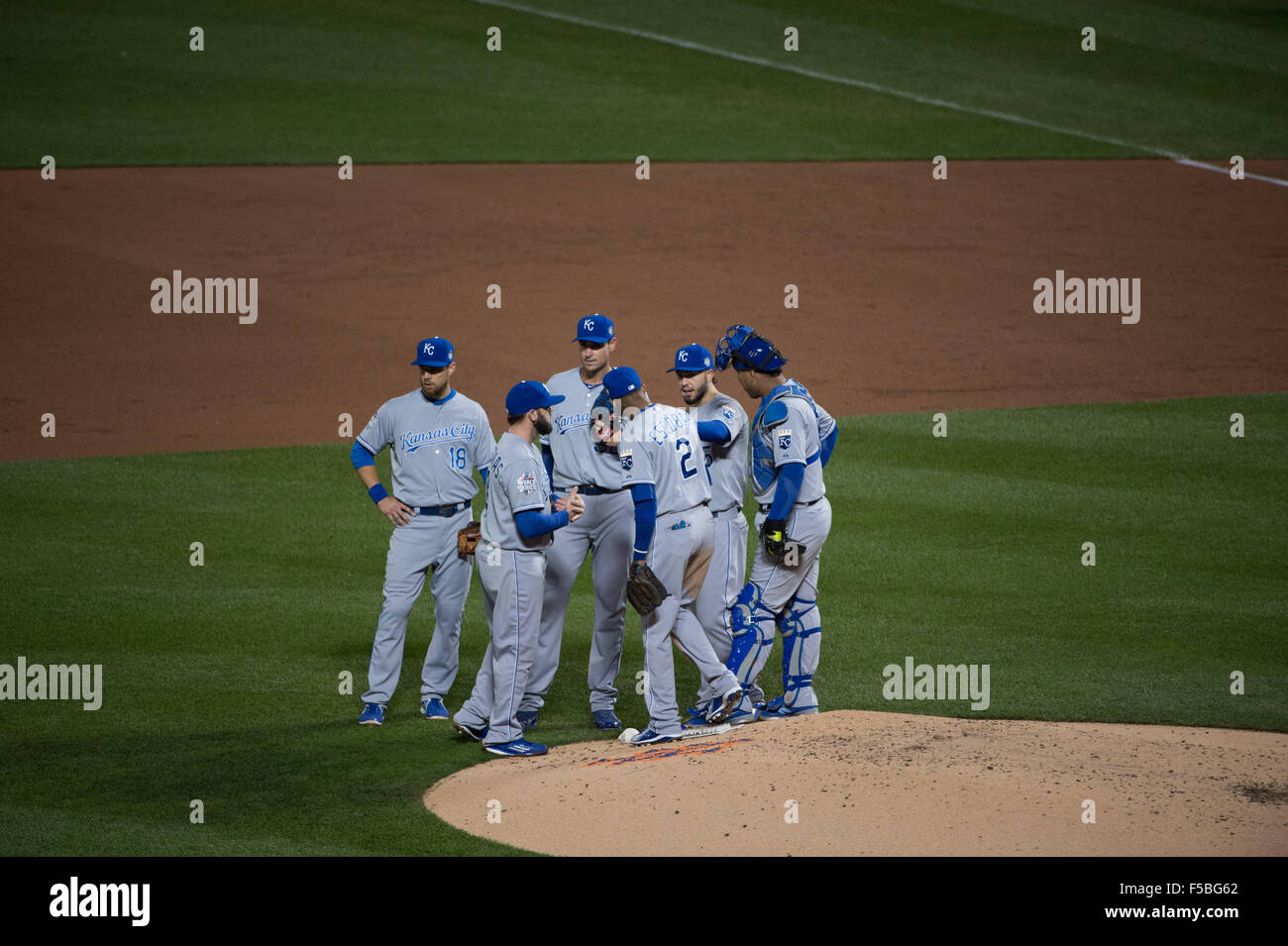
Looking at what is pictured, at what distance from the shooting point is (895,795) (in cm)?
641

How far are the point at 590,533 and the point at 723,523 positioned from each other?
34.0 inches

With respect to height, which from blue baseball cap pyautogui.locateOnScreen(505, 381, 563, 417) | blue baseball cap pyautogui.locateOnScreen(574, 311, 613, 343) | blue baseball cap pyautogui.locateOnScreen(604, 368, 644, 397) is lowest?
blue baseball cap pyautogui.locateOnScreen(505, 381, 563, 417)

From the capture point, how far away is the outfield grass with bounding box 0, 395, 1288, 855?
24.5ft

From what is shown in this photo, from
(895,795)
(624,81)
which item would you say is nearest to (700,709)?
(895,795)

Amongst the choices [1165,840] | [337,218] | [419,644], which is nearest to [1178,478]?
[419,644]

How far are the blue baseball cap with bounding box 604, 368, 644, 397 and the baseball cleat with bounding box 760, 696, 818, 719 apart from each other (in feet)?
6.20

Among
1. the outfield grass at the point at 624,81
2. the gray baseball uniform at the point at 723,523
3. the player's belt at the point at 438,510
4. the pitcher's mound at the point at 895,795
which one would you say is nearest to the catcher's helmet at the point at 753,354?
the gray baseball uniform at the point at 723,523

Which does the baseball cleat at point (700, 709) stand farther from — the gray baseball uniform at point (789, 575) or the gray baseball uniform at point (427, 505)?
the gray baseball uniform at point (427, 505)

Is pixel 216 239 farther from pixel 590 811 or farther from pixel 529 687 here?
pixel 590 811

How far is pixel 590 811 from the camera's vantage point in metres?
6.60

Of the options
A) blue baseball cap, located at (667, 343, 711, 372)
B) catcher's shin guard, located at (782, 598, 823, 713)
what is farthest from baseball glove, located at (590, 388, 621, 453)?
catcher's shin guard, located at (782, 598, 823, 713)

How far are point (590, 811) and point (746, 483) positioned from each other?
3080mm

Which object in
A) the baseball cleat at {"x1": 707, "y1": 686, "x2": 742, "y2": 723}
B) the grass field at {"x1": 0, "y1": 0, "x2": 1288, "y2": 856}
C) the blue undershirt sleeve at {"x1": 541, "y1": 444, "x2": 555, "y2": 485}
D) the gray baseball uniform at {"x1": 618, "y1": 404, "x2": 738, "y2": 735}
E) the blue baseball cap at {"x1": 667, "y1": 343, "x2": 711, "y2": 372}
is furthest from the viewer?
the blue baseball cap at {"x1": 667, "y1": 343, "x2": 711, "y2": 372}

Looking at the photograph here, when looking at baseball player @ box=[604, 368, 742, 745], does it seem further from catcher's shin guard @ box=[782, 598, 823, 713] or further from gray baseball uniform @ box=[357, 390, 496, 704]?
gray baseball uniform @ box=[357, 390, 496, 704]
